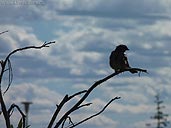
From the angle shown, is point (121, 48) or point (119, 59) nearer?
point (119, 59)

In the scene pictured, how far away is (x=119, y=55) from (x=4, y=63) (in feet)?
18.6

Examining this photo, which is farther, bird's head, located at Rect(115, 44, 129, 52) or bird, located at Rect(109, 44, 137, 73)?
bird's head, located at Rect(115, 44, 129, 52)

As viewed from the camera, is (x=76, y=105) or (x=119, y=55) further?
(x=119, y=55)

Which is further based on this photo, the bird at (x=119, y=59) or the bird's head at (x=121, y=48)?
the bird's head at (x=121, y=48)

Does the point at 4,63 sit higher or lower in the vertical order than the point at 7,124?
higher

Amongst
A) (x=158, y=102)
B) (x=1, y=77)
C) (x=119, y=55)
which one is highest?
(x=158, y=102)

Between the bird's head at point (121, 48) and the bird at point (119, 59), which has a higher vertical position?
the bird's head at point (121, 48)

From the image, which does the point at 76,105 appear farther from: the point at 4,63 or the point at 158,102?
the point at 158,102

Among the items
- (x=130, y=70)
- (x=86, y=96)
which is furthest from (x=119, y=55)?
(x=86, y=96)

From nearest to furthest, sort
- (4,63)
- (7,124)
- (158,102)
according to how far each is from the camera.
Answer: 1. (7,124)
2. (4,63)
3. (158,102)

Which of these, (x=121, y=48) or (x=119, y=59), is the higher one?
(x=121, y=48)

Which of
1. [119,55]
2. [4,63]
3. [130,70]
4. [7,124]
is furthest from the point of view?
[119,55]

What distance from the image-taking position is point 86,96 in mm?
6145

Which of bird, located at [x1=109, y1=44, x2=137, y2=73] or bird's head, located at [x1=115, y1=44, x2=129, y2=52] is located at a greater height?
bird's head, located at [x1=115, y1=44, x2=129, y2=52]
